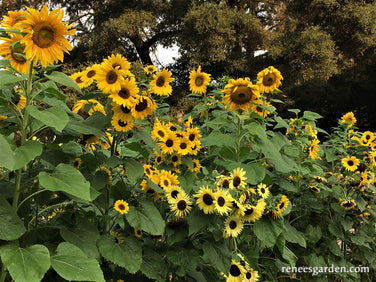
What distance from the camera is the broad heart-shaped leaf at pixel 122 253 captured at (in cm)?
129

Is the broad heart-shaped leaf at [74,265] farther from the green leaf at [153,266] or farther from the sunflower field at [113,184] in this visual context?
the green leaf at [153,266]

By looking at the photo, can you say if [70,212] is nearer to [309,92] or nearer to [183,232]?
[183,232]

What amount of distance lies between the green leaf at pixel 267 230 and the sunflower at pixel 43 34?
106 centimetres

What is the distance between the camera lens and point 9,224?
1.11 m

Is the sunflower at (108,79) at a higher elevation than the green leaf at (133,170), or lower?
higher

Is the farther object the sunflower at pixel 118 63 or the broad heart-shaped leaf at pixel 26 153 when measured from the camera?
the sunflower at pixel 118 63

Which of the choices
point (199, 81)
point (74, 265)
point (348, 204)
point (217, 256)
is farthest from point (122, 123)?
point (348, 204)

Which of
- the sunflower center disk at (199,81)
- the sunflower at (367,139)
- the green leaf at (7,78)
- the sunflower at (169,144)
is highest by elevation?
the green leaf at (7,78)

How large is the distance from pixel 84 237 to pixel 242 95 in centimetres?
95

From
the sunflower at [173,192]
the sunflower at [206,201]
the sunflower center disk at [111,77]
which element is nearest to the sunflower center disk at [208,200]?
the sunflower at [206,201]

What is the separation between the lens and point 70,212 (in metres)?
1.45

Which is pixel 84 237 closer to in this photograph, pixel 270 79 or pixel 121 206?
pixel 121 206

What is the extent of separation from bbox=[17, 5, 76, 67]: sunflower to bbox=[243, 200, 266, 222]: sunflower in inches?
36.8

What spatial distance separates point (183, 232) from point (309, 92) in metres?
14.8
